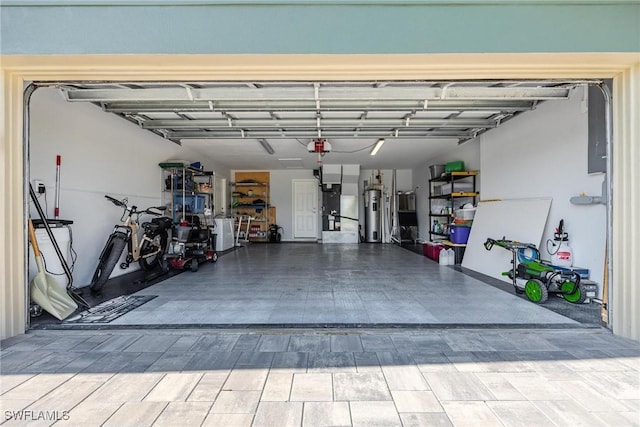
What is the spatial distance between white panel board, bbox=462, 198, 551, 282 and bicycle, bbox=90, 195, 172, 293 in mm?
5267

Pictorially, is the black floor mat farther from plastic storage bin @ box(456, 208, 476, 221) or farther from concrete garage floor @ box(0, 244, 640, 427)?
plastic storage bin @ box(456, 208, 476, 221)

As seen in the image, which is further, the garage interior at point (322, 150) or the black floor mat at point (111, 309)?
the garage interior at point (322, 150)

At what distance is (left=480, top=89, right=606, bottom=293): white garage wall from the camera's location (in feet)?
11.6

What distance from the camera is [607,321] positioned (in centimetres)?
268

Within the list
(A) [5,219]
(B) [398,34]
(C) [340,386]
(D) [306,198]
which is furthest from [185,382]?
(D) [306,198]

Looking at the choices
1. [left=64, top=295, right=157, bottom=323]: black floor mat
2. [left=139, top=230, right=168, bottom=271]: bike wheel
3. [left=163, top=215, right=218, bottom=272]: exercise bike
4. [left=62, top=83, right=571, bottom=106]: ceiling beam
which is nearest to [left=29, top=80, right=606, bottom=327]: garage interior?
[left=62, top=83, right=571, bottom=106]: ceiling beam

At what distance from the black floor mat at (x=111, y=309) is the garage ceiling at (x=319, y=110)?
6.86 feet

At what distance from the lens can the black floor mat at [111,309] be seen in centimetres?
287

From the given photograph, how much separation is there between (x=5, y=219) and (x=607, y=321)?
497cm

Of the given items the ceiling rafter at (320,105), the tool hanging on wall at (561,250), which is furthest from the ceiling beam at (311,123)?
the tool hanging on wall at (561,250)

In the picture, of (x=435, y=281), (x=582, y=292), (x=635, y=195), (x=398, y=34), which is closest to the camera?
(x=398, y=34)

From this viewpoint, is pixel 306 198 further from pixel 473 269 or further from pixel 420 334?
pixel 420 334

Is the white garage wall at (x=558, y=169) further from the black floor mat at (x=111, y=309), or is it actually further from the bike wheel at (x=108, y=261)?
the bike wheel at (x=108, y=261)

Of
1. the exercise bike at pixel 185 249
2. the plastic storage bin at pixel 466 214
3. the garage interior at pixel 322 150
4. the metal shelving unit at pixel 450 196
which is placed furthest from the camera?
the metal shelving unit at pixel 450 196
